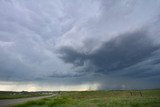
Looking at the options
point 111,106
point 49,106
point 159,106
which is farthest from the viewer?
point 49,106

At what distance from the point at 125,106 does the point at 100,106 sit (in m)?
4.96

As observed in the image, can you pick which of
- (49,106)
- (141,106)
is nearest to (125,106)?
(141,106)

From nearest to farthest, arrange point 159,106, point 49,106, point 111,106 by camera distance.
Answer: point 159,106 < point 111,106 < point 49,106

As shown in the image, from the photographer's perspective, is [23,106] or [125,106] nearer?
[125,106]

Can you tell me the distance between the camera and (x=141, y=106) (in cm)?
4009

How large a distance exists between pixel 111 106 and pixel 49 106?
16.1 m

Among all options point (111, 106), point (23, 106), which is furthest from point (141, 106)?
point (23, 106)

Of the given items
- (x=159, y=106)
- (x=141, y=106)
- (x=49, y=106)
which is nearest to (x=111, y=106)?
(x=141, y=106)

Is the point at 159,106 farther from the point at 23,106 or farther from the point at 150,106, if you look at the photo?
the point at 23,106

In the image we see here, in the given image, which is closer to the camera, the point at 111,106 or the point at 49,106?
the point at 111,106

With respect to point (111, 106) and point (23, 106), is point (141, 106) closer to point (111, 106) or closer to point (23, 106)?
point (111, 106)

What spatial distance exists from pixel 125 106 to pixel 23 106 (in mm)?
24197

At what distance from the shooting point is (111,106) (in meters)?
42.4

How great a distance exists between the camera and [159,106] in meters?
39.5
